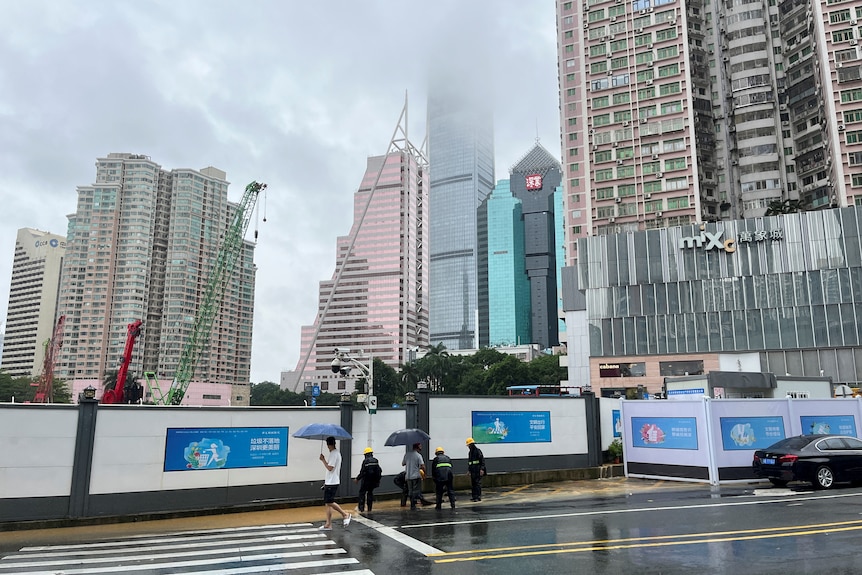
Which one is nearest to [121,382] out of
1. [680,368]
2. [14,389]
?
[680,368]

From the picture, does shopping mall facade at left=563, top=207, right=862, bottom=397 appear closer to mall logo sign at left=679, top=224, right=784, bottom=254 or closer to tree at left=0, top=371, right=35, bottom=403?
mall logo sign at left=679, top=224, right=784, bottom=254

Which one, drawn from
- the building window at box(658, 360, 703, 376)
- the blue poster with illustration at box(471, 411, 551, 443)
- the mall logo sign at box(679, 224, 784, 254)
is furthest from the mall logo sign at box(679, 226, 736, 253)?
the blue poster with illustration at box(471, 411, 551, 443)

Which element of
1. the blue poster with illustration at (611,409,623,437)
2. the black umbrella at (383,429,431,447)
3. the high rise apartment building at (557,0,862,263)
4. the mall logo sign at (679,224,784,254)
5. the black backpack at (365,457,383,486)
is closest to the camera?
the black backpack at (365,457,383,486)

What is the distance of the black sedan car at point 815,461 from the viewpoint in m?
16.7

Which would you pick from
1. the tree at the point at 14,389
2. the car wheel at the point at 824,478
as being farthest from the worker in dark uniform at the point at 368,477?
the tree at the point at 14,389

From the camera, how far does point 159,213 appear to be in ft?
556

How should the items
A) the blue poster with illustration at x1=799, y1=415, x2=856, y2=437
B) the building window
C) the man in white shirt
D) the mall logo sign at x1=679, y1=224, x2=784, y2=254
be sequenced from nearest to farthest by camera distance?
the man in white shirt → the blue poster with illustration at x1=799, y1=415, x2=856, y2=437 → the mall logo sign at x1=679, y1=224, x2=784, y2=254 → the building window

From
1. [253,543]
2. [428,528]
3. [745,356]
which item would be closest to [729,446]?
[428,528]

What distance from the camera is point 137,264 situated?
536ft

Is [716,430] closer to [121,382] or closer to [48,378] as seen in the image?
[121,382]

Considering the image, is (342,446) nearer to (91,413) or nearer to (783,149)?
(91,413)

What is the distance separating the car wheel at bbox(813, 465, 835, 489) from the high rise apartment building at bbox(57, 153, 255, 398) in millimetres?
156024

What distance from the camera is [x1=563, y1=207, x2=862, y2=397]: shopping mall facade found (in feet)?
207

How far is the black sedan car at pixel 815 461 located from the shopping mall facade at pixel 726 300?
43.2 m
